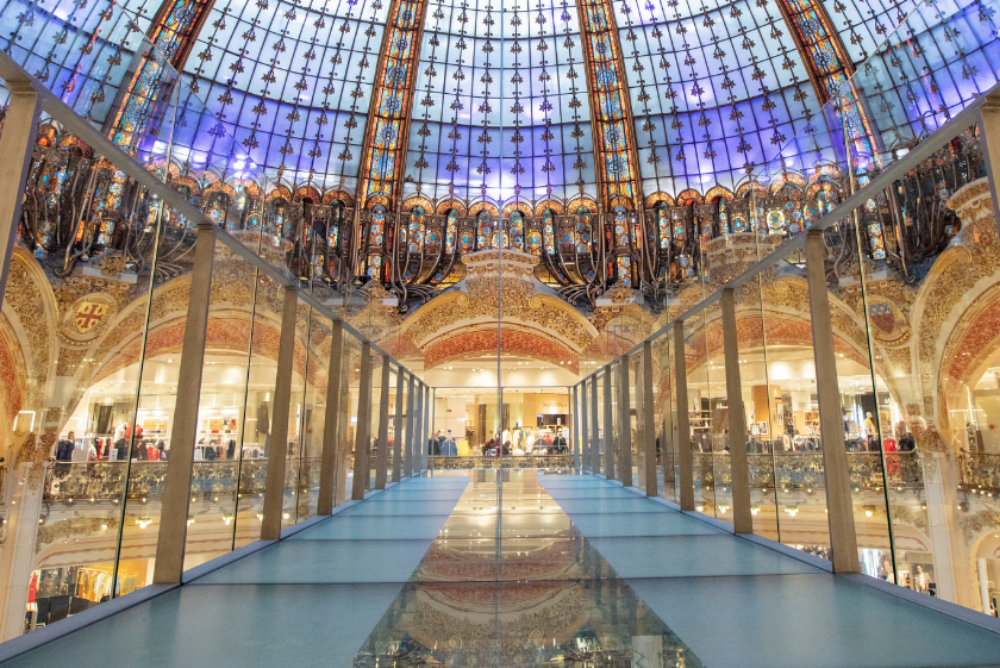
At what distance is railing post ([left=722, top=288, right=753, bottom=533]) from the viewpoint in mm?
6348

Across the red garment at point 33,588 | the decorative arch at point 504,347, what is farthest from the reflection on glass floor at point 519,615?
the decorative arch at point 504,347

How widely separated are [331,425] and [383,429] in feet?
12.1

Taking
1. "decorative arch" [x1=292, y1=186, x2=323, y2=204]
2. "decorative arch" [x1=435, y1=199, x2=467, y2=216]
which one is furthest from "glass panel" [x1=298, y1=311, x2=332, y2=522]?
"decorative arch" [x1=435, y1=199, x2=467, y2=216]

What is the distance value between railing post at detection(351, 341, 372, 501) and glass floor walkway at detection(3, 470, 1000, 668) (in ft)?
13.0

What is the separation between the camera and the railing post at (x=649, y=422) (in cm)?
1016

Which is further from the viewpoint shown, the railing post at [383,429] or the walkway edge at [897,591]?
the railing post at [383,429]

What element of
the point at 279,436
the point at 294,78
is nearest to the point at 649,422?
the point at 279,436

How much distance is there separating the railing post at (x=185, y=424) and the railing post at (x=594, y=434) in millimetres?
11761

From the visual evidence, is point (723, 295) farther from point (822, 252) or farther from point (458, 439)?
point (458, 439)

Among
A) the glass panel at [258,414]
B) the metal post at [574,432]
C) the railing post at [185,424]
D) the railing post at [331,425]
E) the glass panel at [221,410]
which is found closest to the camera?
the railing post at [185,424]

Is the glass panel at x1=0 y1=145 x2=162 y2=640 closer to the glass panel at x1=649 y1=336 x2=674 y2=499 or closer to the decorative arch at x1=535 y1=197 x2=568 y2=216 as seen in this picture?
the glass panel at x1=649 y1=336 x2=674 y2=499

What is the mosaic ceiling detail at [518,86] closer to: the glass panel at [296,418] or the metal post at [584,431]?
the metal post at [584,431]

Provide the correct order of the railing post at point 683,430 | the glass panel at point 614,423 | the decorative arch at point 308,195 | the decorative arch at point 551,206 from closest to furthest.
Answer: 1. the railing post at point 683,430
2. the glass panel at point 614,423
3. the decorative arch at point 308,195
4. the decorative arch at point 551,206

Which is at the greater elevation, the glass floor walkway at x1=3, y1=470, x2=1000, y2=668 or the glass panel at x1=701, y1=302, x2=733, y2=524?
the glass panel at x1=701, y1=302, x2=733, y2=524
